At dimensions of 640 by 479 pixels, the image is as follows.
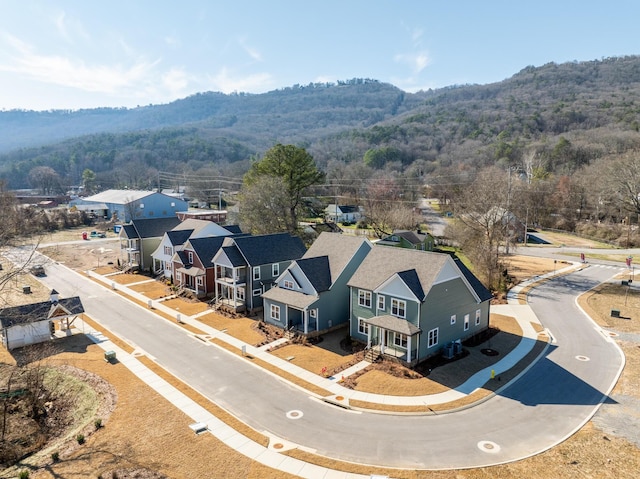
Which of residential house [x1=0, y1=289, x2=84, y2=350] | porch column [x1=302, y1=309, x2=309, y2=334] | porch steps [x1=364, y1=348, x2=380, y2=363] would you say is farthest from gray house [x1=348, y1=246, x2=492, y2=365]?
residential house [x1=0, y1=289, x2=84, y2=350]

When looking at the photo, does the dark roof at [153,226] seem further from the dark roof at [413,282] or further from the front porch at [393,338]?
the dark roof at [413,282]

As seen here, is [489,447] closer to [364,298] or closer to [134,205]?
[364,298]

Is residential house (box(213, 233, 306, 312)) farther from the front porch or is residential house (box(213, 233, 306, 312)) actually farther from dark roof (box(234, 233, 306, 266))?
the front porch

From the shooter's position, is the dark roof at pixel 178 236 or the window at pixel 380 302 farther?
the dark roof at pixel 178 236

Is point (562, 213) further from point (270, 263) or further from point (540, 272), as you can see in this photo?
point (270, 263)

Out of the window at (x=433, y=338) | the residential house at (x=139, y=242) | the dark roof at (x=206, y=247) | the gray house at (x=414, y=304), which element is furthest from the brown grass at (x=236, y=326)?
the residential house at (x=139, y=242)

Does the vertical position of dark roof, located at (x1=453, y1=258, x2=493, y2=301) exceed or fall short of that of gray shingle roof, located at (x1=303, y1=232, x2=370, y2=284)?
it falls short
